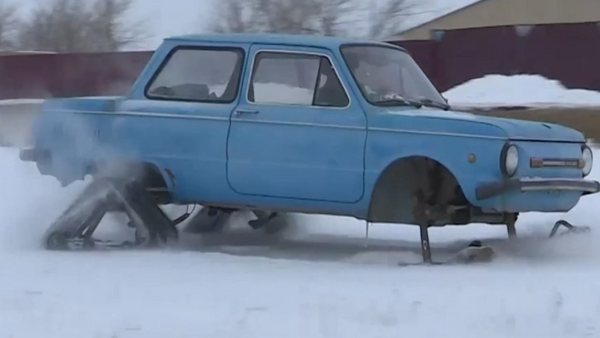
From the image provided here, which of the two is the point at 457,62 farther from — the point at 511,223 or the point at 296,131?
the point at 296,131

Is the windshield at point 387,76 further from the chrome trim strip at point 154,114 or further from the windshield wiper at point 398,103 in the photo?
the chrome trim strip at point 154,114

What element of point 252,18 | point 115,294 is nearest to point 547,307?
point 115,294

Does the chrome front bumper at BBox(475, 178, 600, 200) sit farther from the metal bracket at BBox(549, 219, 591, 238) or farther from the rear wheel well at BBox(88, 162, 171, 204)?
the rear wheel well at BBox(88, 162, 171, 204)

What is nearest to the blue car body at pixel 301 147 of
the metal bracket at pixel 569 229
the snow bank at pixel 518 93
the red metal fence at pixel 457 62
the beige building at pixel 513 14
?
the metal bracket at pixel 569 229

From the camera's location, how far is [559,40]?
28.8m

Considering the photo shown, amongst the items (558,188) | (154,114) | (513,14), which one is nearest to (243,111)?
(154,114)

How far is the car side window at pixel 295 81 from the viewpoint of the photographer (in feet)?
30.3

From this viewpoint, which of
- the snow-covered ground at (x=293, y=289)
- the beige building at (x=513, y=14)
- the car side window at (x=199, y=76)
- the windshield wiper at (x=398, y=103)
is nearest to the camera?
the snow-covered ground at (x=293, y=289)

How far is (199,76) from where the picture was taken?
980 centimetres

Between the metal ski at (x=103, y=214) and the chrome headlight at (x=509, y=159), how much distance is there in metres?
2.68

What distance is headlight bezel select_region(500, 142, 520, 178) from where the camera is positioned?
848 cm

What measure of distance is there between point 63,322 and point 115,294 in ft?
2.50

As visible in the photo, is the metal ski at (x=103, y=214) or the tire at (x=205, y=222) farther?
the tire at (x=205, y=222)

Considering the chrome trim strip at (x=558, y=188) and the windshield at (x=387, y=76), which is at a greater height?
the windshield at (x=387, y=76)
